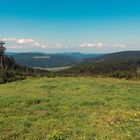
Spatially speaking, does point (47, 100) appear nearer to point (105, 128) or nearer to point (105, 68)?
point (105, 128)

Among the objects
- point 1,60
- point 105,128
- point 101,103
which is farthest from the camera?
point 1,60

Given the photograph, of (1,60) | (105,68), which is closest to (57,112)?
(1,60)

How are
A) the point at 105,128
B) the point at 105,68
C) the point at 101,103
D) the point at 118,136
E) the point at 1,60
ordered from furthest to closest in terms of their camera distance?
the point at 105,68, the point at 1,60, the point at 101,103, the point at 105,128, the point at 118,136

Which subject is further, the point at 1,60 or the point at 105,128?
the point at 1,60

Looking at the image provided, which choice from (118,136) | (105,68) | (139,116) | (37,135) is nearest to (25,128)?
(37,135)

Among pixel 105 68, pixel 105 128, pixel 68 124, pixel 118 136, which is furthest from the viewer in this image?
pixel 105 68

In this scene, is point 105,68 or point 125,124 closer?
point 125,124

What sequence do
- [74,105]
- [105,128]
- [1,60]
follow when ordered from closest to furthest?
1. [105,128]
2. [74,105]
3. [1,60]

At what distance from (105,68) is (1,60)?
82.0 m

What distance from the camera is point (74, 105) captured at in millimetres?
22516

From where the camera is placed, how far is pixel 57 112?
19.9 meters

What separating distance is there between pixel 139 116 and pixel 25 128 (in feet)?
21.4

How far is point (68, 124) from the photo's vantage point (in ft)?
51.9

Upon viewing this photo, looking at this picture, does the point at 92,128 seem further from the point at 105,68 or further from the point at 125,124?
the point at 105,68
